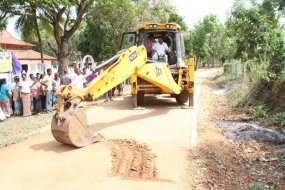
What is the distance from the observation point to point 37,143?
270 inches

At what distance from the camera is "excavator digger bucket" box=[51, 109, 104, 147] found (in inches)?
233

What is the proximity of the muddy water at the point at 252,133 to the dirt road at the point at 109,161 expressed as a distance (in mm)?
1103

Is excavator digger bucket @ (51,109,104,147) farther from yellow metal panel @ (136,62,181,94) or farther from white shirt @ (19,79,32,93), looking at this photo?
white shirt @ (19,79,32,93)

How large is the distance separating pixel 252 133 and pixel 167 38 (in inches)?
191

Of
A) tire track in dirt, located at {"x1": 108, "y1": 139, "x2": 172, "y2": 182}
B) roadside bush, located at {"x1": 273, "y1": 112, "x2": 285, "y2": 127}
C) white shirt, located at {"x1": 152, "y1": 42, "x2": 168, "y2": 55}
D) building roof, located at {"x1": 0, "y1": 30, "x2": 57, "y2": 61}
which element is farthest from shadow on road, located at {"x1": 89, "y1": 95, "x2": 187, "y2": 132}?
building roof, located at {"x1": 0, "y1": 30, "x2": 57, "y2": 61}

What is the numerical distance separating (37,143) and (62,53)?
1035 centimetres

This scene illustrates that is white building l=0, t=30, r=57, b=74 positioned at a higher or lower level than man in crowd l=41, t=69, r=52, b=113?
higher

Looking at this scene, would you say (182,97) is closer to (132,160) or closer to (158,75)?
(158,75)

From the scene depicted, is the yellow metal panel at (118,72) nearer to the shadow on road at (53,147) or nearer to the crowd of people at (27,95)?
the shadow on road at (53,147)

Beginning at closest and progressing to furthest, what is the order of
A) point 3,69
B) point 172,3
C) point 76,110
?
point 76,110, point 3,69, point 172,3

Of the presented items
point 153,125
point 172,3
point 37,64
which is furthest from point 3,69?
point 37,64

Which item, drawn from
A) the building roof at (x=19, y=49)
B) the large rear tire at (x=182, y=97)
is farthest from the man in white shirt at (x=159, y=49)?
the building roof at (x=19, y=49)

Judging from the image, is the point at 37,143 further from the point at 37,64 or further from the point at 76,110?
the point at 37,64

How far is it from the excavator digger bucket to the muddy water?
3.54m
